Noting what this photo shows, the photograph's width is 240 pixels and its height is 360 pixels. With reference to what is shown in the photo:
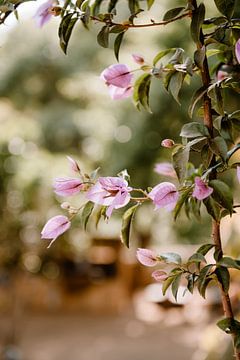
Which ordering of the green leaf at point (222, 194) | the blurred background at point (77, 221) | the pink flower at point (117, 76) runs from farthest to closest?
the blurred background at point (77, 221) → the pink flower at point (117, 76) → the green leaf at point (222, 194)

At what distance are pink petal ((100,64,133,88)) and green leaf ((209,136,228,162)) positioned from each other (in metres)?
0.14

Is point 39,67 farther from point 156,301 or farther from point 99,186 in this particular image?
point 99,186

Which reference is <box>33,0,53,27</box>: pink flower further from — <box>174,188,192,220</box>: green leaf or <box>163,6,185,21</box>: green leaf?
<box>174,188,192,220</box>: green leaf

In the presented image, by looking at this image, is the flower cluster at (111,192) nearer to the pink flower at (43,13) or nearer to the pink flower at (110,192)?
the pink flower at (110,192)

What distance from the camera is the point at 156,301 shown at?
526 centimetres

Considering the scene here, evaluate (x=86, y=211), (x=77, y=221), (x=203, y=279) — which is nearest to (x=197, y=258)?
(x=203, y=279)

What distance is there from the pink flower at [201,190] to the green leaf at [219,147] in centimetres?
3

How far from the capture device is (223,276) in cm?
57

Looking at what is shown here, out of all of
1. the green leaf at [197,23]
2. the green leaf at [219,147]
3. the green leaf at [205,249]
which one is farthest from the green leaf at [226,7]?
the green leaf at [205,249]

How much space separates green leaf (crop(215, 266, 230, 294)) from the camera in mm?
562

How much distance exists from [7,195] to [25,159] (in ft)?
0.94

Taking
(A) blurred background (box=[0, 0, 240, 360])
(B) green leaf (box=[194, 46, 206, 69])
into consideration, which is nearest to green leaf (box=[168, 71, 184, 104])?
(B) green leaf (box=[194, 46, 206, 69])

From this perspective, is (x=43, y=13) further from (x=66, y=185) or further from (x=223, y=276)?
(x=223, y=276)

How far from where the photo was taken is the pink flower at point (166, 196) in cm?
55
